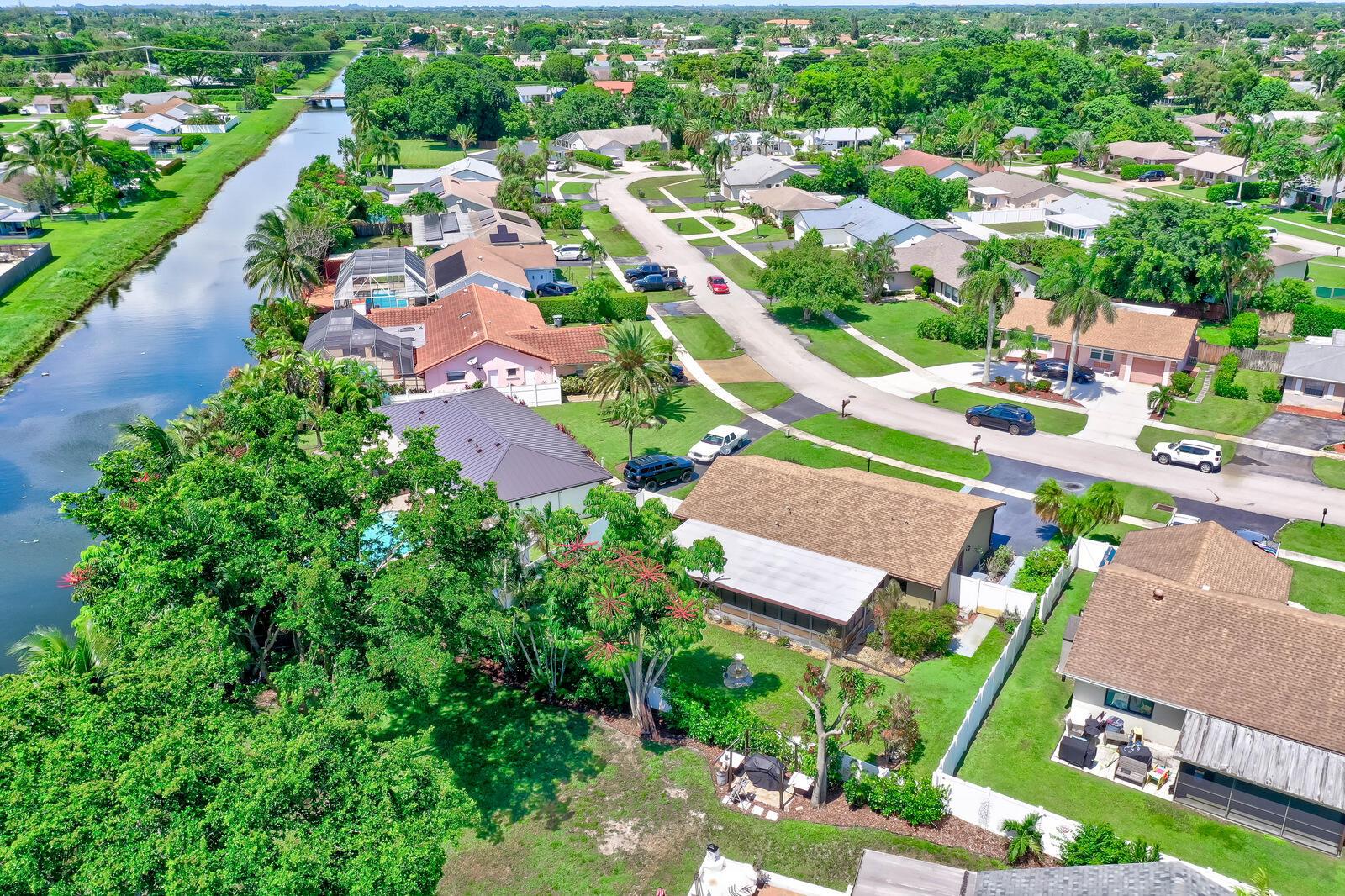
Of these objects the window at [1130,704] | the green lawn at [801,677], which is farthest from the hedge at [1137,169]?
the window at [1130,704]

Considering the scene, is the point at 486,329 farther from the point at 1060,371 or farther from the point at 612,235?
the point at 612,235

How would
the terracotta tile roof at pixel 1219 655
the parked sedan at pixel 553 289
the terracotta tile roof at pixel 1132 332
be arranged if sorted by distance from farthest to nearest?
the parked sedan at pixel 553 289 → the terracotta tile roof at pixel 1132 332 → the terracotta tile roof at pixel 1219 655

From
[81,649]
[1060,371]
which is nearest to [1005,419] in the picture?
[1060,371]

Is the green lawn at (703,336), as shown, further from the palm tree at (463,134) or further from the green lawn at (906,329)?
the palm tree at (463,134)

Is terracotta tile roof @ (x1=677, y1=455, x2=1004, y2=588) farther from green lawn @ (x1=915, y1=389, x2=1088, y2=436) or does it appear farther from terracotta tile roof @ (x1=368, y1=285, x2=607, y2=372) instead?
terracotta tile roof @ (x1=368, y1=285, x2=607, y2=372)

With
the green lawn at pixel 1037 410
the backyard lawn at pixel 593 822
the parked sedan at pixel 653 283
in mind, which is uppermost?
the backyard lawn at pixel 593 822

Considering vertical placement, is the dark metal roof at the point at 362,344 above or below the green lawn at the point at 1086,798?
above

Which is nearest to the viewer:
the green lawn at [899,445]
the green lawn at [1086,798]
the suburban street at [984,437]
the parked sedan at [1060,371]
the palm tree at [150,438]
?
the green lawn at [1086,798]
